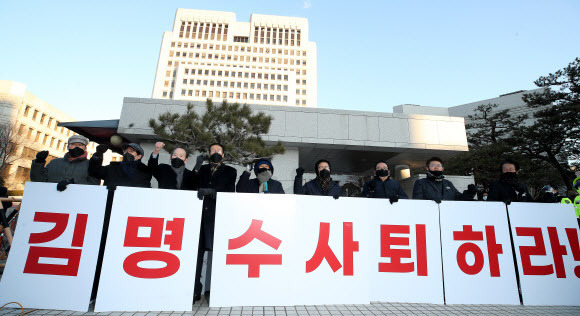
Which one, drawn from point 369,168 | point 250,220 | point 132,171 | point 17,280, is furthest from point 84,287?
point 369,168

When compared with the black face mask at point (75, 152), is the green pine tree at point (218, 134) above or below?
above

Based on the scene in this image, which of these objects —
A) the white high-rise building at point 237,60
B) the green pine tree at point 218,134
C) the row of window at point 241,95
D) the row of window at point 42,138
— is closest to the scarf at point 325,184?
the green pine tree at point 218,134

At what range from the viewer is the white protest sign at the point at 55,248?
2.13m

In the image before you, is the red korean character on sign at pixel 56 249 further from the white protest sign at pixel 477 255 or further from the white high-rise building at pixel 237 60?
the white high-rise building at pixel 237 60

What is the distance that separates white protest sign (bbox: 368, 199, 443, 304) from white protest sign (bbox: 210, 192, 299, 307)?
31.2 inches

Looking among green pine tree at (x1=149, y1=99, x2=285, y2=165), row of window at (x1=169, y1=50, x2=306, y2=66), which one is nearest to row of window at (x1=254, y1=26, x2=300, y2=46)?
row of window at (x1=169, y1=50, x2=306, y2=66)

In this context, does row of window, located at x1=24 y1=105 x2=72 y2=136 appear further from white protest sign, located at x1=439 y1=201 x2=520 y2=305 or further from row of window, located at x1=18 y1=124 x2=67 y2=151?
white protest sign, located at x1=439 y1=201 x2=520 y2=305

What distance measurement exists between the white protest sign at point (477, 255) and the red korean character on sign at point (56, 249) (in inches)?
131

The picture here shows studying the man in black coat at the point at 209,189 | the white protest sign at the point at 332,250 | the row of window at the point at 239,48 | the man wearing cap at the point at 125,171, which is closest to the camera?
the white protest sign at the point at 332,250

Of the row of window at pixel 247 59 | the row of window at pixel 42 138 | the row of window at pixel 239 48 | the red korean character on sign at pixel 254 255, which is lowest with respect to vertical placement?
the red korean character on sign at pixel 254 255

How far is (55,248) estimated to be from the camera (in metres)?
2.22

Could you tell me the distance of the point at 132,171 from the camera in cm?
286

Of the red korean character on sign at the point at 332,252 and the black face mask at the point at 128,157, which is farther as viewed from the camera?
the black face mask at the point at 128,157

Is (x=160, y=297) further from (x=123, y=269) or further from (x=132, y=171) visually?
(x=132, y=171)
